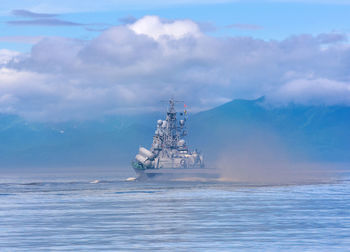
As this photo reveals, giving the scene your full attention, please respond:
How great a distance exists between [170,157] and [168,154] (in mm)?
1208

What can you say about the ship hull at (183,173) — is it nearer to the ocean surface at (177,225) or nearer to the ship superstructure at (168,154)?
the ship superstructure at (168,154)

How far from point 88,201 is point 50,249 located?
43.6 meters

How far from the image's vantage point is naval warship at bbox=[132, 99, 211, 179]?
15888 cm

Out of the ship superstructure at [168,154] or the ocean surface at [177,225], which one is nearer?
the ocean surface at [177,225]

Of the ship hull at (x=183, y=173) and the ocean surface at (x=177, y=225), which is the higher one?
the ship hull at (x=183, y=173)

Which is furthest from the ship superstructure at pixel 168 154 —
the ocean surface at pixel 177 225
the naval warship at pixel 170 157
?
the ocean surface at pixel 177 225

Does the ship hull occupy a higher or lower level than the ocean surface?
higher

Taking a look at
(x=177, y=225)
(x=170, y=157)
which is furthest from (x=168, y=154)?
(x=177, y=225)

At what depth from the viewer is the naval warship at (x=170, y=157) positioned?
158875mm

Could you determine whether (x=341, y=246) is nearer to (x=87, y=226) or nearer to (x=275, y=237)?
(x=275, y=237)

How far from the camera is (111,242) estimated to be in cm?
4653

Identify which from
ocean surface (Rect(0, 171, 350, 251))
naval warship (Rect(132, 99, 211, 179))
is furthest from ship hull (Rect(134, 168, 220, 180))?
ocean surface (Rect(0, 171, 350, 251))

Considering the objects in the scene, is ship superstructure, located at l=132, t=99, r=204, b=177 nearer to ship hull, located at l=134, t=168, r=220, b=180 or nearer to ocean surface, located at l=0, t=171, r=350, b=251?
ship hull, located at l=134, t=168, r=220, b=180

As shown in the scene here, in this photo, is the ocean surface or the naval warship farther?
the naval warship
